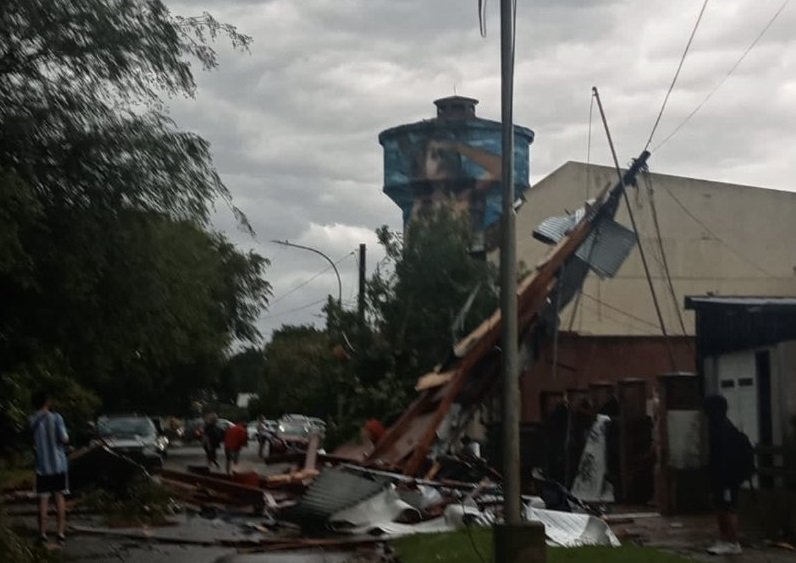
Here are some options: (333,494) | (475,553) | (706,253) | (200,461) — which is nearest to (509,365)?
(475,553)

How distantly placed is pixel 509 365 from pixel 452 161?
2186 inches

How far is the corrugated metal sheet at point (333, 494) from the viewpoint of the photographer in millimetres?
18125

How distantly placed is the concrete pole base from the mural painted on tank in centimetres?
5349

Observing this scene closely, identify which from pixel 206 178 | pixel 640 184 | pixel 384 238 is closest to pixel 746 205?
pixel 640 184

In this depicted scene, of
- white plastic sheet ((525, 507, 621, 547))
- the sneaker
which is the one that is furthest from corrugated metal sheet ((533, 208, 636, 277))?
the sneaker

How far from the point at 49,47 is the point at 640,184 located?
39361mm

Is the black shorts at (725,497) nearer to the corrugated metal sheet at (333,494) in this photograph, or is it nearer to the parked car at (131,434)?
the corrugated metal sheet at (333,494)

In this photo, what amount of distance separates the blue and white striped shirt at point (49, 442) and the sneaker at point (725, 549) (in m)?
7.26

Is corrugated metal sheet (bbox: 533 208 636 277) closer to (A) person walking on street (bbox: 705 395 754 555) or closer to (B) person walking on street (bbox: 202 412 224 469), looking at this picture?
(B) person walking on street (bbox: 202 412 224 469)

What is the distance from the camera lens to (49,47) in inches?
576

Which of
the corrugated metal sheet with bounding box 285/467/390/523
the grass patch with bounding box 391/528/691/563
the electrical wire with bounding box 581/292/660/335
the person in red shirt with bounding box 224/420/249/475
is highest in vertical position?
the electrical wire with bounding box 581/292/660/335

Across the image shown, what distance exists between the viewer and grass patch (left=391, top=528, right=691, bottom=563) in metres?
12.8

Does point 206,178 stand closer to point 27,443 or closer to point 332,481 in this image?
point 332,481

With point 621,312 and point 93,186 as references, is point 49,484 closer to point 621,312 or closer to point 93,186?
point 93,186
